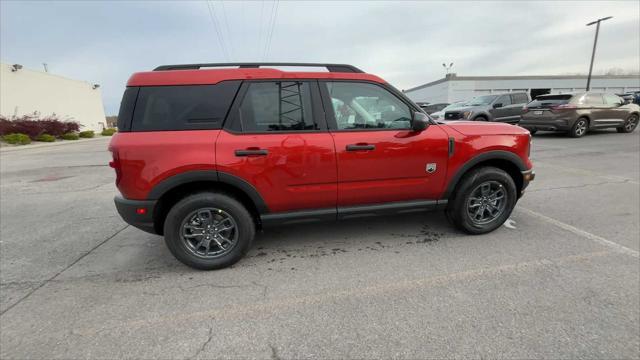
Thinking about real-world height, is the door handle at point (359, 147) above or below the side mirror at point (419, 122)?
below

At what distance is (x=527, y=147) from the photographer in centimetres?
363

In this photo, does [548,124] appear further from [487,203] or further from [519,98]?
[487,203]

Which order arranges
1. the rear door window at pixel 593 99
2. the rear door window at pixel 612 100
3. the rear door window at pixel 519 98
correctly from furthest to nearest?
the rear door window at pixel 519 98 → the rear door window at pixel 612 100 → the rear door window at pixel 593 99

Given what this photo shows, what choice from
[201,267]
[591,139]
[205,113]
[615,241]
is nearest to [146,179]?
[205,113]

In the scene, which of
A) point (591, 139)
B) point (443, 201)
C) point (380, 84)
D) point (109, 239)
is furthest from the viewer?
point (591, 139)

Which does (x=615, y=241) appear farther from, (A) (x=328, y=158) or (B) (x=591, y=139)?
(B) (x=591, y=139)

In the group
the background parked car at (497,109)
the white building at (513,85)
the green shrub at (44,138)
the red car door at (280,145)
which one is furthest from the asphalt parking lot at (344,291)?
the white building at (513,85)

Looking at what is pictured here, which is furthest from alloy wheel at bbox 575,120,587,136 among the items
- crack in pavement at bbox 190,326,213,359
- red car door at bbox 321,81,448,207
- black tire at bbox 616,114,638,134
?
crack in pavement at bbox 190,326,213,359

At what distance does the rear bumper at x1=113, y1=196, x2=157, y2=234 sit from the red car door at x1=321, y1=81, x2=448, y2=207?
1.82 m

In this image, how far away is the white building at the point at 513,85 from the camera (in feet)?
114

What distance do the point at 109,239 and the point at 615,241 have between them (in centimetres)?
594

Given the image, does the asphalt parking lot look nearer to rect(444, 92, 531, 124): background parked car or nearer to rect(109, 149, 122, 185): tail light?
rect(109, 149, 122, 185): tail light

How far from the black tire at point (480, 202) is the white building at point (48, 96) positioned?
90.0 ft

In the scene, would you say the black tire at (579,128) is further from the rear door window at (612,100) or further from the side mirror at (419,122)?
the side mirror at (419,122)
